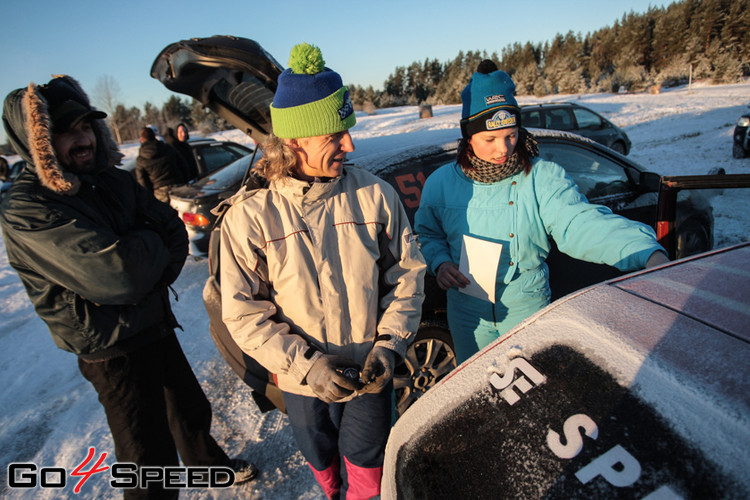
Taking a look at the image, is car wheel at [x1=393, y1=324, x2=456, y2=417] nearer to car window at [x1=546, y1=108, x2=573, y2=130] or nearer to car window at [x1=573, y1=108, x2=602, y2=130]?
car window at [x1=546, y1=108, x2=573, y2=130]

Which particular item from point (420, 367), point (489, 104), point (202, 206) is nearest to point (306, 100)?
point (489, 104)

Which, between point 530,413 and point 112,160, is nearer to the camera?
point 530,413

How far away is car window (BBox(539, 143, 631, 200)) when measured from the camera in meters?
2.92

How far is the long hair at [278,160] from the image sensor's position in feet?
4.62

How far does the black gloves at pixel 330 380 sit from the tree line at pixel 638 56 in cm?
3317

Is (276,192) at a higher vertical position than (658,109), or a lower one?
higher

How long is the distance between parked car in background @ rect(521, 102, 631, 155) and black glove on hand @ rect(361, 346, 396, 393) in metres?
8.50

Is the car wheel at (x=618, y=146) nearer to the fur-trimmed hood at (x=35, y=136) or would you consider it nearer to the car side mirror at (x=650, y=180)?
the car side mirror at (x=650, y=180)

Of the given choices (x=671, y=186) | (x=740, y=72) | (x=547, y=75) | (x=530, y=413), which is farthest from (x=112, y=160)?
(x=547, y=75)

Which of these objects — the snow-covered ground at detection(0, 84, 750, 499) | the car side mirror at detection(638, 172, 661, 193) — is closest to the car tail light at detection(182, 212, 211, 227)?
the snow-covered ground at detection(0, 84, 750, 499)

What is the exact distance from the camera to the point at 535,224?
1673mm

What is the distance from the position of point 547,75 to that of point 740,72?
49.0 ft

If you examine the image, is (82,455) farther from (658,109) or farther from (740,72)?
(740,72)

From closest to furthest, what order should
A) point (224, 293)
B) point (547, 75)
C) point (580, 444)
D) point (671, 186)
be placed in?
1. point (580, 444)
2. point (224, 293)
3. point (671, 186)
4. point (547, 75)
